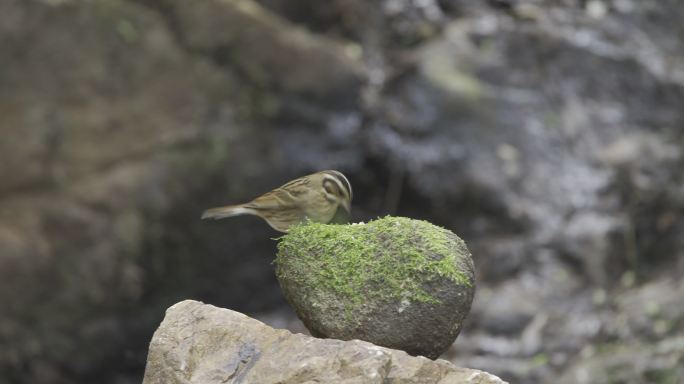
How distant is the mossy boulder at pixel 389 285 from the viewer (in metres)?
5.43

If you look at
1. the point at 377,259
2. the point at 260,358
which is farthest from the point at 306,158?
the point at 260,358

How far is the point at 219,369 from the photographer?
5281 mm

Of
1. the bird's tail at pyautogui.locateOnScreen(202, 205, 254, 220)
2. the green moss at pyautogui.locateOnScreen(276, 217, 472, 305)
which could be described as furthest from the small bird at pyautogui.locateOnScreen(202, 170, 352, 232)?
the green moss at pyautogui.locateOnScreen(276, 217, 472, 305)

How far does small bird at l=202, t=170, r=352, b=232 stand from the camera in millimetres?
6422

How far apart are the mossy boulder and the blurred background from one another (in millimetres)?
7381

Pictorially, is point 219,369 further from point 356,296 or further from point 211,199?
point 211,199

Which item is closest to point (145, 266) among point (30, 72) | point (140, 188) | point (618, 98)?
point (140, 188)

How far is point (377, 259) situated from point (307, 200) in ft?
3.48

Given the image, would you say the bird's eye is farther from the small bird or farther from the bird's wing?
the bird's wing

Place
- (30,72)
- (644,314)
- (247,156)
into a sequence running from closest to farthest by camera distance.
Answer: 1. (644,314)
2. (30,72)
3. (247,156)

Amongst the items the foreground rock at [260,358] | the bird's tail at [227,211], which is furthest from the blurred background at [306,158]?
the foreground rock at [260,358]

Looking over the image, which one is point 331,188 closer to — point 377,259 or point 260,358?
point 377,259

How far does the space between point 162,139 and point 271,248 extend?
98.0 inches

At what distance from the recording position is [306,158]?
603 inches
